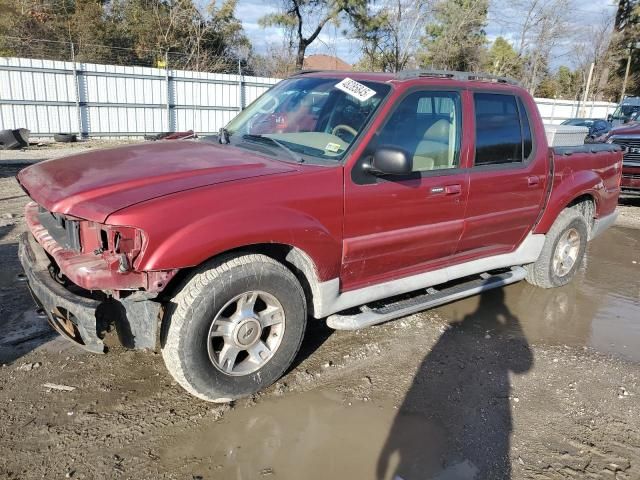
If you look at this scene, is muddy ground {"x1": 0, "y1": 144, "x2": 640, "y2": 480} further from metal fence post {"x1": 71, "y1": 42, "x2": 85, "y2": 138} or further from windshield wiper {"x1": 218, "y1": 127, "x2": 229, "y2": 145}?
metal fence post {"x1": 71, "y1": 42, "x2": 85, "y2": 138}

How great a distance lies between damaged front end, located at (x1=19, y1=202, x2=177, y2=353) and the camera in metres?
2.62

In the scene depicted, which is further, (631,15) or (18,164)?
(631,15)

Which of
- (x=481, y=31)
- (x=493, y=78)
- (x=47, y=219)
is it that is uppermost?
(x=481, y=31)

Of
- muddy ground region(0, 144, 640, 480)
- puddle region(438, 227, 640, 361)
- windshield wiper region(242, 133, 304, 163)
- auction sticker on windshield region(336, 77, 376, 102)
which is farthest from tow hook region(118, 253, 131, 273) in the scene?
puddle region(438, 227, 640, 361)

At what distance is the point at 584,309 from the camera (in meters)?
5.07

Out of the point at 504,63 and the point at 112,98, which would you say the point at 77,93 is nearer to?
the point at 112,98

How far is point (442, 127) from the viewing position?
12.9 feet

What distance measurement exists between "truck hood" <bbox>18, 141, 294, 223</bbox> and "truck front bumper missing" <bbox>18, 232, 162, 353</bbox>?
459mm

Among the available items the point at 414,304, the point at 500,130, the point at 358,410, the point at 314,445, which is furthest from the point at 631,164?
the point at 314,445

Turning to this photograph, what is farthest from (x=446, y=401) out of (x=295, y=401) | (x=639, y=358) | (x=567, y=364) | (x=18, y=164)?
(x=18, y=164)

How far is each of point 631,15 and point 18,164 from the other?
44.3 meters

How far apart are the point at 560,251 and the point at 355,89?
296 cm

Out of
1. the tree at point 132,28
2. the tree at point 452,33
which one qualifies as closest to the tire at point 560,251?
the tree at point 132,28

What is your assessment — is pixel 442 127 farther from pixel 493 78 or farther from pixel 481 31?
pixel 481 31
